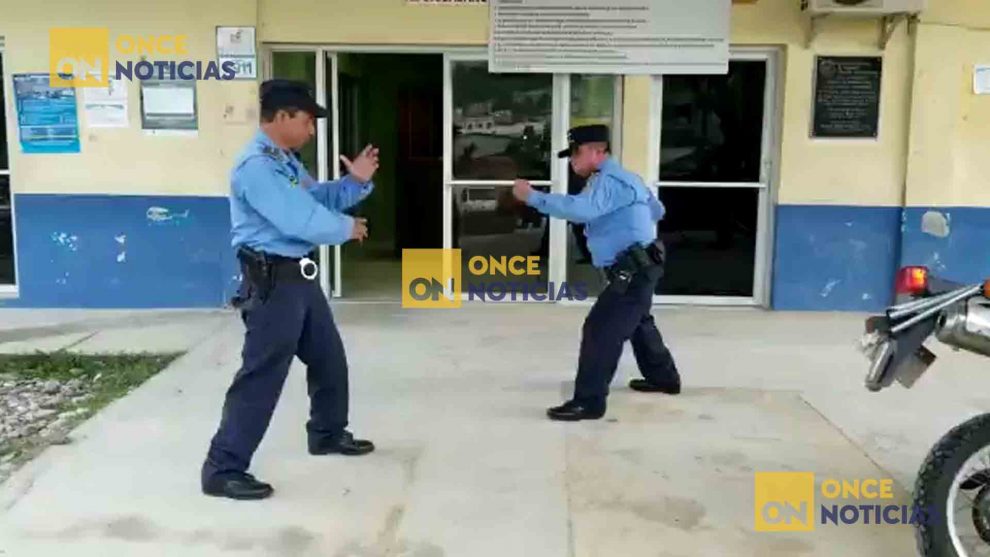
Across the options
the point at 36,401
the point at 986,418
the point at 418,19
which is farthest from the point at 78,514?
the point at 418,19

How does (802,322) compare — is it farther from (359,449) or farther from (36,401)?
(36,401)

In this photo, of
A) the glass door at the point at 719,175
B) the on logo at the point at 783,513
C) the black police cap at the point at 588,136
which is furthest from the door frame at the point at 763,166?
the on logo at the point at 783,513

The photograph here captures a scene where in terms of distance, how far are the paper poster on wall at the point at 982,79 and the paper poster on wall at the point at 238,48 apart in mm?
5674

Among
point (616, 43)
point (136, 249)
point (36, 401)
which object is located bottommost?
point (36, 401)

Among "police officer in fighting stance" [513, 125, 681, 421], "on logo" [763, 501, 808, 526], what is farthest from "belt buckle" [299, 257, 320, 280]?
"on logo" [763, 501, 808, 526]

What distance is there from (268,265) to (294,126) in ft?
1.96

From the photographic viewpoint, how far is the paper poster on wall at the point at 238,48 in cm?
757

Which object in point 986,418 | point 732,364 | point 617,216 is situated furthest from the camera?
point 732,364

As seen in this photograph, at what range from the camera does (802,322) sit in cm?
753

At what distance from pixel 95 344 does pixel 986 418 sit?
5.64 m

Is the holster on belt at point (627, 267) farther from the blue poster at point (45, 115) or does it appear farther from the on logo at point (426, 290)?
the blue poster at point (45, 115)

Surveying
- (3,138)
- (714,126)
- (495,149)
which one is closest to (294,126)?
(495,149)

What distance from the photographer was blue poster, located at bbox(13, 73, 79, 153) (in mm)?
7594

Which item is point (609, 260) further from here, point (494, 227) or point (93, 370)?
point (494, 227)
